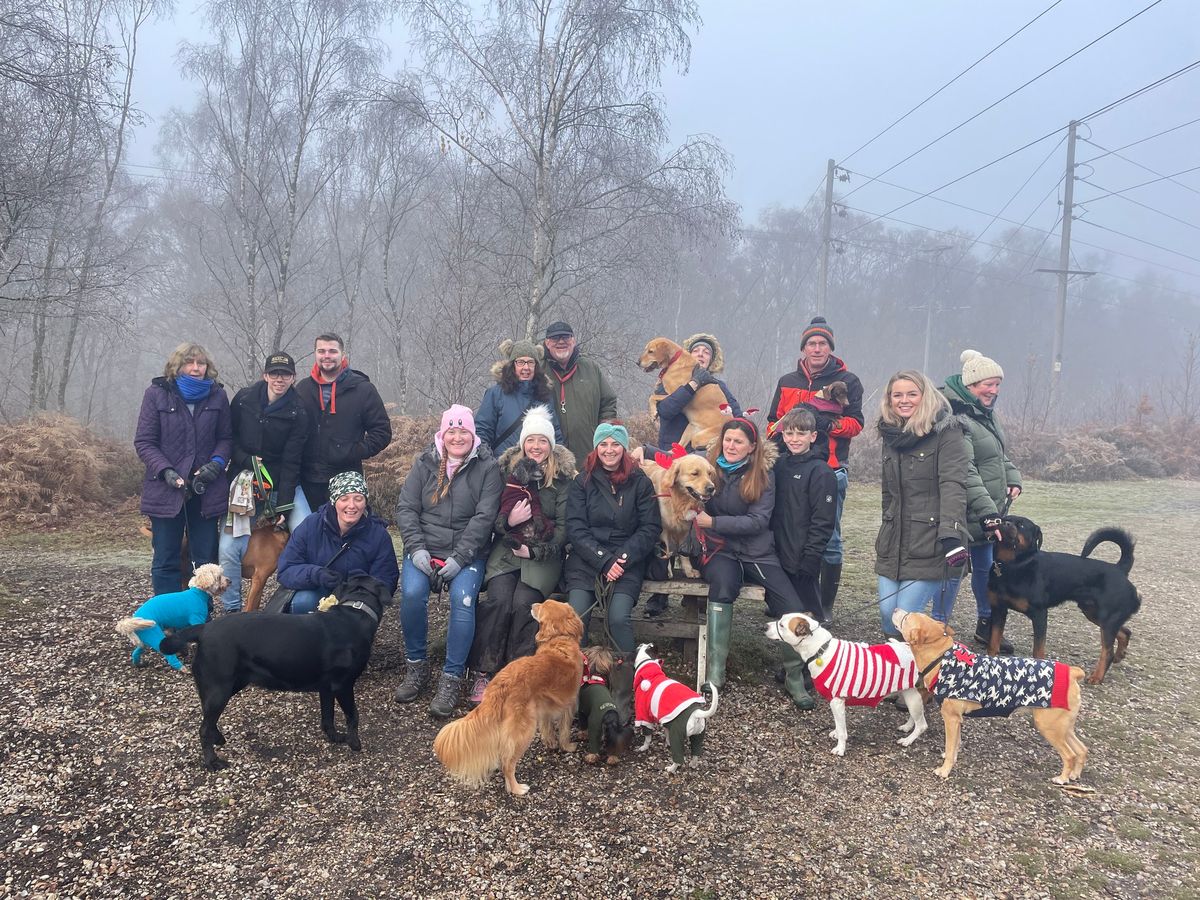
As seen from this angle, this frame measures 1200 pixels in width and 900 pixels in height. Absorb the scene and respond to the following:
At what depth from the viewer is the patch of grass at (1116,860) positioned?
288 centimetres

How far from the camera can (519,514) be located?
14.6 feet

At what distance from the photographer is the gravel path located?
8.98 ft

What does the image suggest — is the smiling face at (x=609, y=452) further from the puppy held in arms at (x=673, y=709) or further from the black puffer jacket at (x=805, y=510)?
the puppy held in arms at (x=673, y=709)

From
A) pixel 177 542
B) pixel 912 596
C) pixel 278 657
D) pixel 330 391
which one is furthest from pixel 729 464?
pixel 177 542

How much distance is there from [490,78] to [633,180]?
277 centimetres

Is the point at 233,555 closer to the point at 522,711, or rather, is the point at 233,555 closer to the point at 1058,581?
the point at 522,711

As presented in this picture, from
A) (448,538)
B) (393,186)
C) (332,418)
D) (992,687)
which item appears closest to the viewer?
(992,687)

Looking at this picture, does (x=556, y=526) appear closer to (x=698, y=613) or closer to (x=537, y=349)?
(x=698, y=613)

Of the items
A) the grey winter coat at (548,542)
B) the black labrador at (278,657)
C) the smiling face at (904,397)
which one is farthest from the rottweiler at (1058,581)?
the black labrador at (278,657)

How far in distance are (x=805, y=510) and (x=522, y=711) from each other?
7.62 ft

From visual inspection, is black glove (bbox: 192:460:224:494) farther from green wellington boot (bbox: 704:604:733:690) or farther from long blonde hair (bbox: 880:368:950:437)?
long blonde hair (bbox: 880:368:950:437)

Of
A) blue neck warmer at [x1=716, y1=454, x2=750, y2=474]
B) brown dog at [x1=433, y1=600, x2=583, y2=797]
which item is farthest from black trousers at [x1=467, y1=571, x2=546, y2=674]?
blue neck warmer at [x1=716, y1=454, x2=750, y2=474]

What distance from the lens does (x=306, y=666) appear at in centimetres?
340

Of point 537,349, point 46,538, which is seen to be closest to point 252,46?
point 46,538
